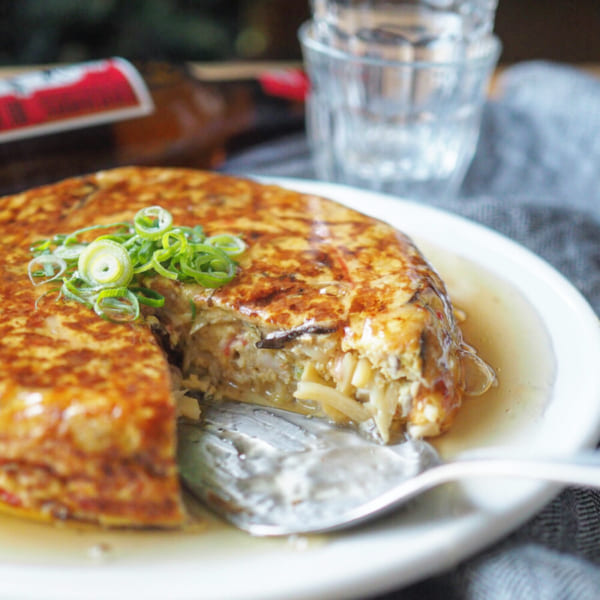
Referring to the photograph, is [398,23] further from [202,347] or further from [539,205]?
[202,347]

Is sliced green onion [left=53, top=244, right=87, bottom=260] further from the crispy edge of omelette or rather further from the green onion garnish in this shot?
the crispy edge of omelette

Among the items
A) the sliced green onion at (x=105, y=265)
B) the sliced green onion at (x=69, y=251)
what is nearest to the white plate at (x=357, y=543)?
the sliced green onion at (x=105, y=265)

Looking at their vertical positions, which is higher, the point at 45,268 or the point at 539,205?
the point at 45,268

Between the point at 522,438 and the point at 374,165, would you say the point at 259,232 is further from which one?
the point at 374,165

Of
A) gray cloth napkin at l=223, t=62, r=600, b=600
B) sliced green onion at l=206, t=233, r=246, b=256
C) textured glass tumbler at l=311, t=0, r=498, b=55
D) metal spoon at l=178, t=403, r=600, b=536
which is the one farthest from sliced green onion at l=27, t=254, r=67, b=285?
textured glass tumbler at l=311, t=0, r=498, b=55

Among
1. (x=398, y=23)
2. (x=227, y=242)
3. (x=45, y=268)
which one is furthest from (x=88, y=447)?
(x=398, y=23)

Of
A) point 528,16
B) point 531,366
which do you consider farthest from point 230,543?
point 528,16

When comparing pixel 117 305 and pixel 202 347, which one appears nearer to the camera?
pixel 117 305
